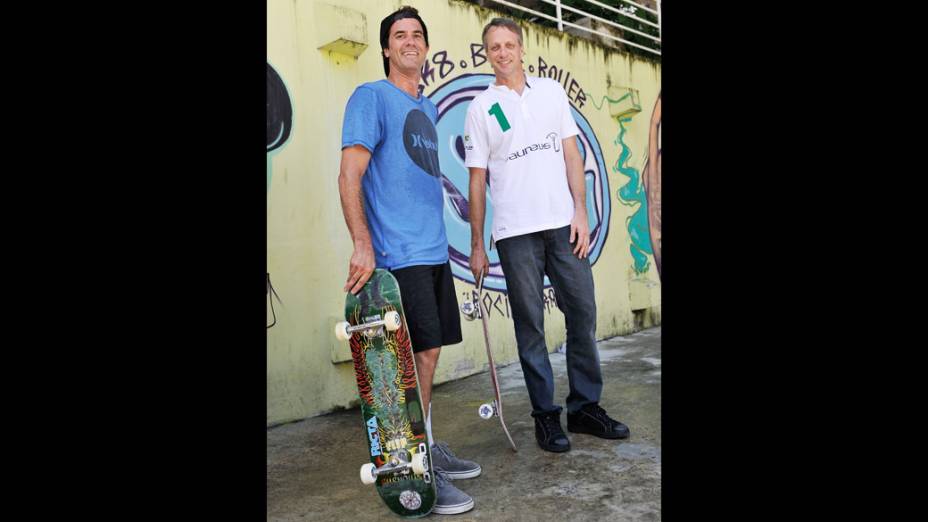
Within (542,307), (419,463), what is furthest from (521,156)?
(419,463)

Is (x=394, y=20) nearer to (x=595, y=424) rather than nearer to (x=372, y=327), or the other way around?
(x=372, y=327)

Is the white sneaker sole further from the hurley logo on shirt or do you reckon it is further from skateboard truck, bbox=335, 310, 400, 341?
the hurley logo on shirt

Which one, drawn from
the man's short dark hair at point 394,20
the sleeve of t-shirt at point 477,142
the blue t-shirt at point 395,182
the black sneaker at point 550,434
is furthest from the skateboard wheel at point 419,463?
the man's short dark hair at point 394,20

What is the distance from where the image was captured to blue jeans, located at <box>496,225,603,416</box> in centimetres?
316

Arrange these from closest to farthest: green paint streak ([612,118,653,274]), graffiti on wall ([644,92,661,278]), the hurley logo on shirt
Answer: the hurley logo on shirt, green paint streak ([612,118,653,274]), graffiti on wall ([644,92,661,278])

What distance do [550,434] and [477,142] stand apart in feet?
4.98

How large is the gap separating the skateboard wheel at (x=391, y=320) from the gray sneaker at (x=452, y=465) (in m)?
0.74

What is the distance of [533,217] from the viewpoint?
3160 millimetres

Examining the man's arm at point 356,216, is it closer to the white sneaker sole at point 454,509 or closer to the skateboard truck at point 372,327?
the skateboard truck at point 372,327

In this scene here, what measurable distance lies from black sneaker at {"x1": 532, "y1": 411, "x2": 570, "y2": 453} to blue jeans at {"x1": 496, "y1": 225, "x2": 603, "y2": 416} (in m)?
0.05

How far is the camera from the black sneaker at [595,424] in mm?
3145

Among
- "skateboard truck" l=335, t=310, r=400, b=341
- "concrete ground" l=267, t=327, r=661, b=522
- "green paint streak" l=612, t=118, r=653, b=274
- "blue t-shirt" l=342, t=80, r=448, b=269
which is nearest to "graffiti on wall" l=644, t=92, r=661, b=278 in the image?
"green paint streak" l=612, t=118, r=653, b=274
